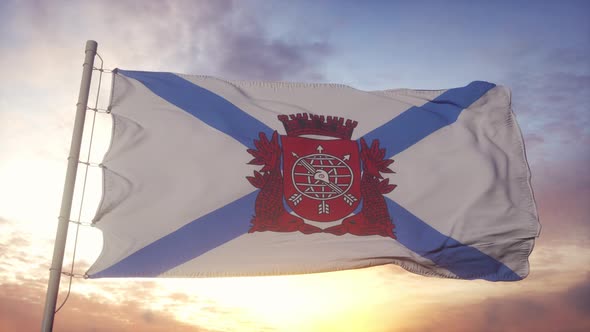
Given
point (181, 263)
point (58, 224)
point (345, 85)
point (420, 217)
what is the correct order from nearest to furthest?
point (58, 224)
point (181, 263)
point (420, 217)
point (345, 85)

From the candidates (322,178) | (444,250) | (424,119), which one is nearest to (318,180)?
(322,178)

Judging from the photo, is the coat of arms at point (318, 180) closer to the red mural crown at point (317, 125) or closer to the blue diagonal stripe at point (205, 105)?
the red mural crown at point (317, 125)

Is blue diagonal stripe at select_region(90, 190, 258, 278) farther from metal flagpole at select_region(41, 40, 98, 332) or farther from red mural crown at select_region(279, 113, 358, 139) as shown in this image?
red mural crown at select_region(279, 113, 358, 139)

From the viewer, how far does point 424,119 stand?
9.71 metres

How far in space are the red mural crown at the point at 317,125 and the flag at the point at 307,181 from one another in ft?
0.07

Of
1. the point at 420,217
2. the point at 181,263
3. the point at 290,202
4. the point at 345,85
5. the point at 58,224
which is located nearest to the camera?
the point at 58,224

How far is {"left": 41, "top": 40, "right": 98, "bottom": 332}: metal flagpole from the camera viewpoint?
6.68m

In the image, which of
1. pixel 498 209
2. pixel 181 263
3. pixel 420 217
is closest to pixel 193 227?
pixel 181 263

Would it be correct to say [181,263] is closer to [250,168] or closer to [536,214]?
[250,168]

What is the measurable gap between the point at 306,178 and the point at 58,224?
3.25 m

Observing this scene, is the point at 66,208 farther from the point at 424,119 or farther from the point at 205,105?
the point at 424,119

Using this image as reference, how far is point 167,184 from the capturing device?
26.2ft

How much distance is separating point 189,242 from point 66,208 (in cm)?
158

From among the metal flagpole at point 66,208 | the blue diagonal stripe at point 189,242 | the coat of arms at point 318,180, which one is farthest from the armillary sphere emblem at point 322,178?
the metal flagpole at point 66,208
